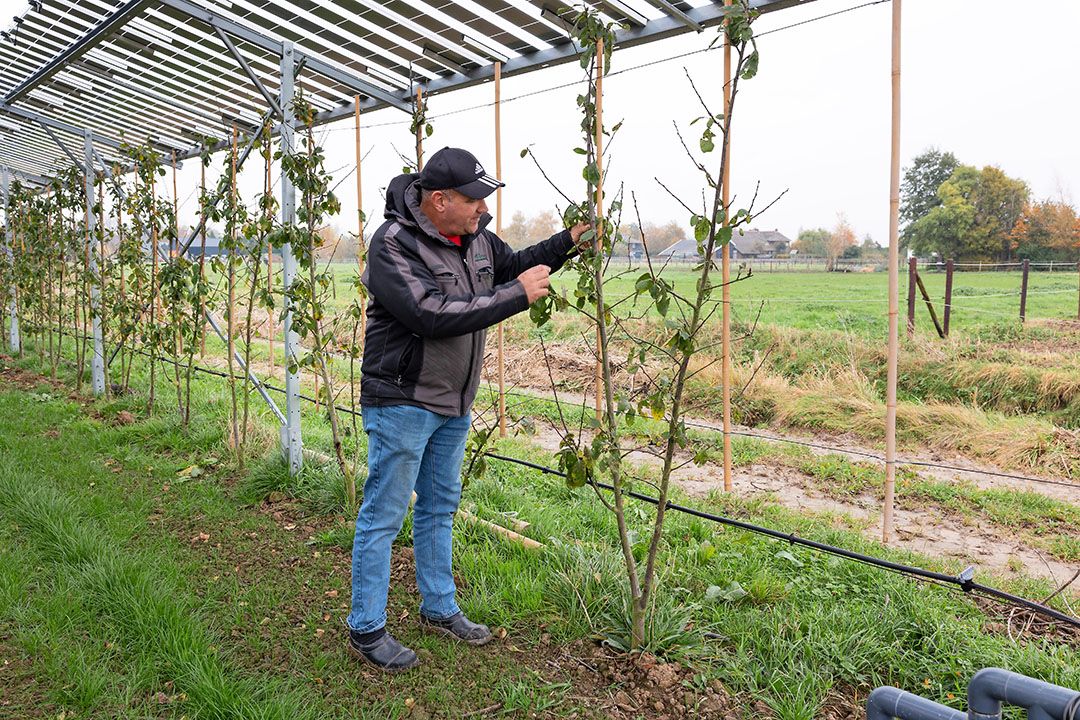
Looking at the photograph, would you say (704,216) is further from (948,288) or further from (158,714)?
(948,288)

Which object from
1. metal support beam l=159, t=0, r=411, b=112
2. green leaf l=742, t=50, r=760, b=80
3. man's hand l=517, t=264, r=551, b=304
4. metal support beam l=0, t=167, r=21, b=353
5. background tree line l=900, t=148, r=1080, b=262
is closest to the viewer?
green leaf l=742, t=50, r=760, b=80

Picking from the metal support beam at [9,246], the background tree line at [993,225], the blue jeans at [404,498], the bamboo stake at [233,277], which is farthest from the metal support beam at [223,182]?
the background tree line at [993,225]

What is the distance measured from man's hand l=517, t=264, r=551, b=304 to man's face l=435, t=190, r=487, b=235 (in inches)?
15.8

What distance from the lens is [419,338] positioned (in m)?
2.75

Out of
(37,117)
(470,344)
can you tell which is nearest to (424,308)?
(470,344)

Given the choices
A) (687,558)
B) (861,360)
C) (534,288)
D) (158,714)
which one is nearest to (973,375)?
(861,360)

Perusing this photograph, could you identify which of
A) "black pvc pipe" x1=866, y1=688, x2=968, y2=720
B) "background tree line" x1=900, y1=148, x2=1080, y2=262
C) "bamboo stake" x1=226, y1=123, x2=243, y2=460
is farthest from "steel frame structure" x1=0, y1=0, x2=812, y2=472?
"background tree line" x1=900, y1=148, x2=1080, y2=262

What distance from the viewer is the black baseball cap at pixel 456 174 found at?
2.69 metres

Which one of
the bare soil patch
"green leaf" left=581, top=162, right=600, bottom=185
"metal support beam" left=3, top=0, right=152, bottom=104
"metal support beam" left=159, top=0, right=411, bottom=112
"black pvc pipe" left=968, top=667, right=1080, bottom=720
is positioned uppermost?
"metal support beam" left=3, top=0, right=152, bottom=104

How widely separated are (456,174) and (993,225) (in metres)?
→ 19.5

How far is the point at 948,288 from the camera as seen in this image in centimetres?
1093

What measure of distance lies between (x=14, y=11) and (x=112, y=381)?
158 inches

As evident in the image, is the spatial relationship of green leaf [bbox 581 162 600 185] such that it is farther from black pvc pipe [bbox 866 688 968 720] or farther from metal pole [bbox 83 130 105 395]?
metal pole [bbox 83 130 105 395]

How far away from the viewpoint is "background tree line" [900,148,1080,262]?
1783 centimetres
